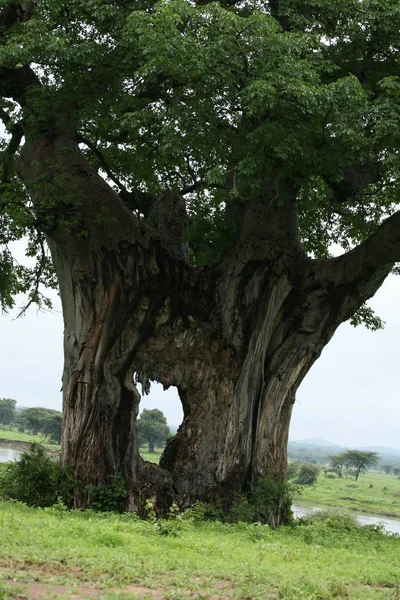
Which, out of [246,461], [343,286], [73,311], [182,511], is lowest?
[182,511]

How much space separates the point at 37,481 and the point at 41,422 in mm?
64242

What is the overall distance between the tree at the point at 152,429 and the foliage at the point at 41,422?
8.50 m

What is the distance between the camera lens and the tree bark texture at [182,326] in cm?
1256

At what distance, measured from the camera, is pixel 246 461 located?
13.1m

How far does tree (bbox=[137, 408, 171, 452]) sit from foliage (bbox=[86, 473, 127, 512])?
2070 inches

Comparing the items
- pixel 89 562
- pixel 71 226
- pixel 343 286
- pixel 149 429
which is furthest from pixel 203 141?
pixel 149 429

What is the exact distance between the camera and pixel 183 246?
14.4 metres

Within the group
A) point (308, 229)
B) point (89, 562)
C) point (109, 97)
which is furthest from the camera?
point (308, 229)

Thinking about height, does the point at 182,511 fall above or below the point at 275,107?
below

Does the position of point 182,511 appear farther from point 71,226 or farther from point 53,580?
point 53,580

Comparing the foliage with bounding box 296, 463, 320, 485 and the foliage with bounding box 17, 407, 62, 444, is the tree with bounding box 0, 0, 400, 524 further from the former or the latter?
the foliage with bounding box 17, 407, 62, 444

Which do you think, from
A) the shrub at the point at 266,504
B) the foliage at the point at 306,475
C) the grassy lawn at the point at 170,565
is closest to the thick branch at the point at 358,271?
the shrub at the point at 266,504

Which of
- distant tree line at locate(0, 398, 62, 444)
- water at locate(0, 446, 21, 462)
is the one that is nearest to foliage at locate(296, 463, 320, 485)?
water at locate(0, 446, 21, 462)

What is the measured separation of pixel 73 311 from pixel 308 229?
637 centimetres
